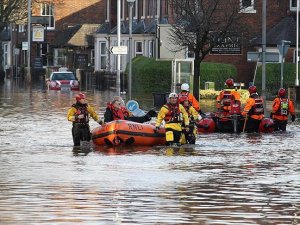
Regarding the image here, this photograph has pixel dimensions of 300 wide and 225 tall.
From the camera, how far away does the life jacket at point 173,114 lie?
88.3 feet

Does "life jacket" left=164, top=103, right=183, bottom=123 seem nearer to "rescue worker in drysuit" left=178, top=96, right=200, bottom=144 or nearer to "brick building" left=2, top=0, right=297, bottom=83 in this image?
"rescue worker in drysuit" left=178, top=96, right=200, bottom=144

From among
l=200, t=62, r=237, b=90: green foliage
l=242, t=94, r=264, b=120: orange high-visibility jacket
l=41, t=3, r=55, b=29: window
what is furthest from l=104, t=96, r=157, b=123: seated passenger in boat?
l=41, t=3, r=55, b=29: window

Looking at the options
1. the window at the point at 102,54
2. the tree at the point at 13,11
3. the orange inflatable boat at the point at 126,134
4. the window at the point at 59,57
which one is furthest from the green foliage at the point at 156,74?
the window at the point at 59,57

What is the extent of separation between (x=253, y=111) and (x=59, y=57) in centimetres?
7101

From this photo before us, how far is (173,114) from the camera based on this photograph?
26.9m

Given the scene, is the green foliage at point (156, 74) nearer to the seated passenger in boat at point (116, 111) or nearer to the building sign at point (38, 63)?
the seated passenger in boat at point (116, 111)

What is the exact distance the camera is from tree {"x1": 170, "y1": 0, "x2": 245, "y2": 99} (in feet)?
166

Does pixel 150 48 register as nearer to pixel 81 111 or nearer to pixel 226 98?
pixel 226 98

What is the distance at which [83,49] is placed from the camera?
97.2 meters

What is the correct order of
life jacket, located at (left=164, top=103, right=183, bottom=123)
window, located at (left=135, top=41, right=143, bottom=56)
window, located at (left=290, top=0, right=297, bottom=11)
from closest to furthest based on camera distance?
life jacket, located at (left=164, top=103, right=183, bottom=123) → window, located at (left=290, top=0, right=297, bottom=11) → window, located at (left=135, top=41, right=143, bottom=56)

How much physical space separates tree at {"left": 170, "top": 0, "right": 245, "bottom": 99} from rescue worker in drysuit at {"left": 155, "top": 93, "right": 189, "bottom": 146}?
74.8 ft

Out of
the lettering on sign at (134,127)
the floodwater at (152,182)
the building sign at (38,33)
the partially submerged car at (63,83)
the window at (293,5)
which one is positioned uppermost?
the window at (293,5)

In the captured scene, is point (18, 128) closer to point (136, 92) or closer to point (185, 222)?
point (185, 222)

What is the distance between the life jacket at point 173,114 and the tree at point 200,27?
22.9m
